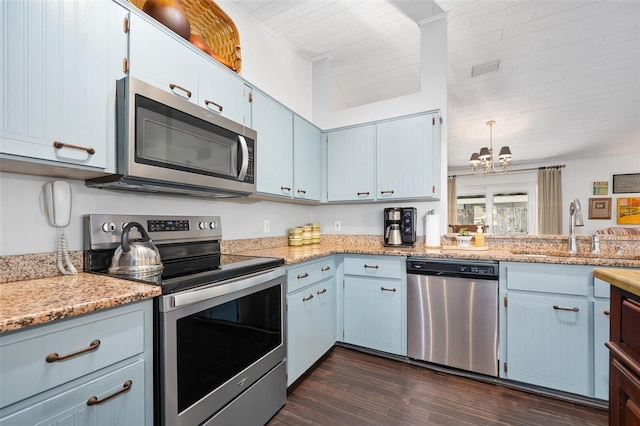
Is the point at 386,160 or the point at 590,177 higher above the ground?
the point at 590,177

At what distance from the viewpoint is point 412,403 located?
5.65 ft

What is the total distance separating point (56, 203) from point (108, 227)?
22 centimetres

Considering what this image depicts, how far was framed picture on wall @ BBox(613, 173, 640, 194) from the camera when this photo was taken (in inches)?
223

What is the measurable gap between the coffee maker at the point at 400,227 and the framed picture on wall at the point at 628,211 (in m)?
6.10

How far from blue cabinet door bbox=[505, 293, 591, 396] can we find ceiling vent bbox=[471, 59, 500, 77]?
99.8 inches

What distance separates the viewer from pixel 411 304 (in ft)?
7.10

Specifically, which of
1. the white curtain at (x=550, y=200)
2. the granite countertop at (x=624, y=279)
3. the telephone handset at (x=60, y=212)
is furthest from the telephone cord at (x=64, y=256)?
the white curtain at (x=550, y=200)

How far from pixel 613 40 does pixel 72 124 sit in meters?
4.29

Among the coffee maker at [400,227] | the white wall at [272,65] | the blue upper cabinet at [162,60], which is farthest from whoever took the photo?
the coffee maker at [400,227]

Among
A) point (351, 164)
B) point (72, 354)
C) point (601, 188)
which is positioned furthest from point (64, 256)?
point (601, 188)

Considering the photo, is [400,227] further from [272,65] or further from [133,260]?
[133,260]

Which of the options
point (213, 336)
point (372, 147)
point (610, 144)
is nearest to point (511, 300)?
point (372, 147)

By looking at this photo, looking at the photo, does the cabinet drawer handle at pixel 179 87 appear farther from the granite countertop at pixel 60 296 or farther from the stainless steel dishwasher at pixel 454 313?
the stainless steel dishwasher at pixel 454 313

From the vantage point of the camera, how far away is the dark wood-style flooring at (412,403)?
1580 millimetres
